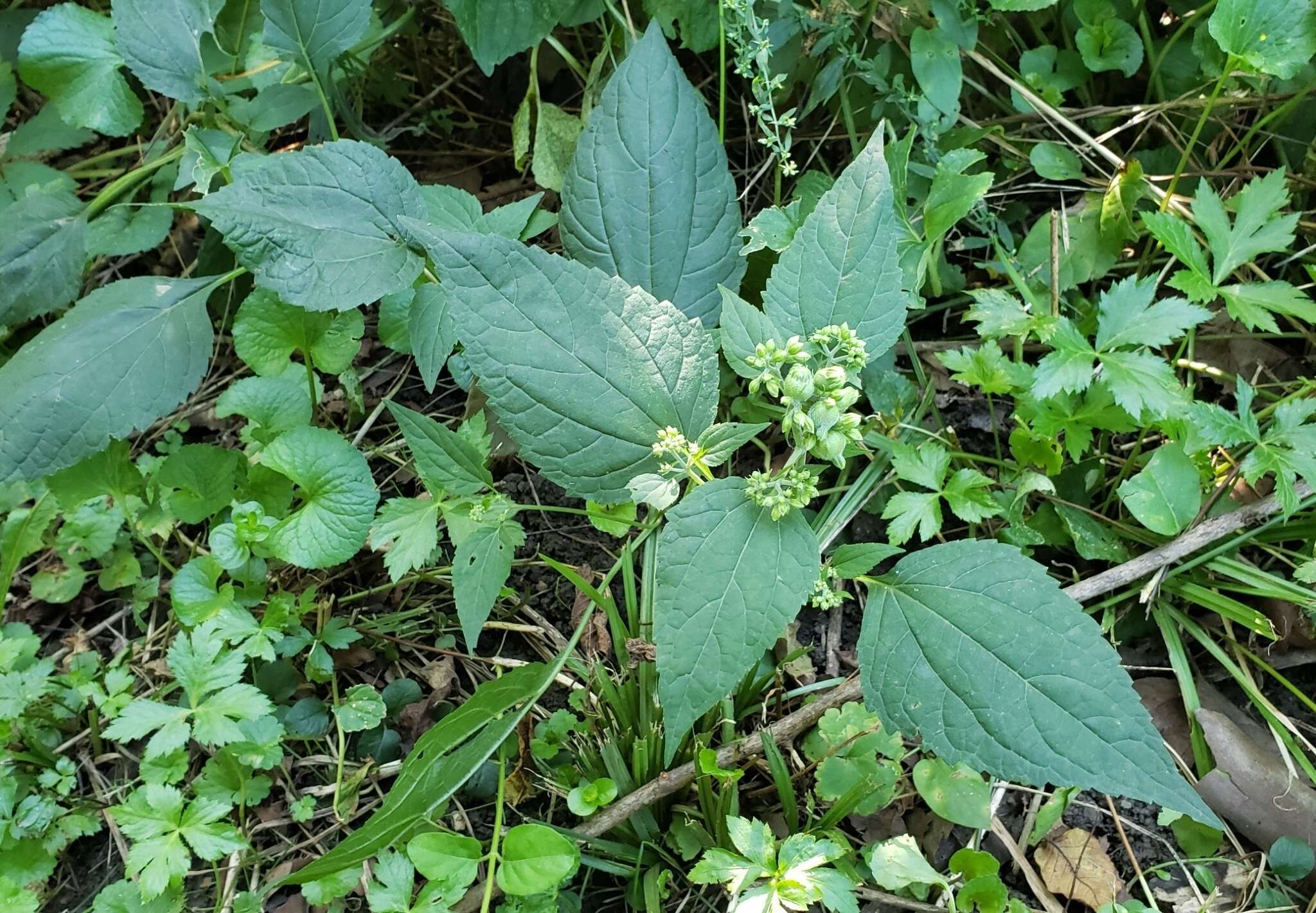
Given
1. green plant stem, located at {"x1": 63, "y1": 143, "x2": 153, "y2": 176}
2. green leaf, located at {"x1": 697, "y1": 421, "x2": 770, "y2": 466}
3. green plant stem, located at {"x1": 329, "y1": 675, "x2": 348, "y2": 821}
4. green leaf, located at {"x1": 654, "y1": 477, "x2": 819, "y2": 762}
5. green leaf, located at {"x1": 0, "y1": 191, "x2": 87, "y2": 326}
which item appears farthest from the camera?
green plant stem, located at {"x1": 63, "y1": 143, "x2": 153, "y2": 176}

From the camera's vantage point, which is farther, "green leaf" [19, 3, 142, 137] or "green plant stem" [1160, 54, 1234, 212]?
"green leaf" [19, 3, 142, 137]

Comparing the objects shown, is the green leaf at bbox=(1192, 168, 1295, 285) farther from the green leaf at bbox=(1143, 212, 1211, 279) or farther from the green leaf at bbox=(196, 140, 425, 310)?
the green leaf at bbox=(196, 140, 425, 310)

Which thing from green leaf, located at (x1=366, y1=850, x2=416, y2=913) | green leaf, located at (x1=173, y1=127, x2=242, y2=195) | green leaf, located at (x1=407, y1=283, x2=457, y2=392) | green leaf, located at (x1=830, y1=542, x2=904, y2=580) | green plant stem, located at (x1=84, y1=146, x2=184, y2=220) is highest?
green leaf, located at (x1=173, y1=127, x2=242, y2=195)

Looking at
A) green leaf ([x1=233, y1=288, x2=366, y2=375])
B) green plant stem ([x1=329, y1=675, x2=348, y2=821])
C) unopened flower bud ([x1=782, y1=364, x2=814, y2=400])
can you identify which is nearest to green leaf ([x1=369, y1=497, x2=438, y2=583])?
green plant stem ([x1=329, y1=675, x2=348, y2=821])

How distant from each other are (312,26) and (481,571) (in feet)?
4.17

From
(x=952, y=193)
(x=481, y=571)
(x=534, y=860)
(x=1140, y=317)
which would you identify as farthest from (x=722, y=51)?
(x=534, y=860)

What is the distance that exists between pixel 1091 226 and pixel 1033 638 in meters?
1.21

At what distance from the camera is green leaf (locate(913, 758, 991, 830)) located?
1.53m

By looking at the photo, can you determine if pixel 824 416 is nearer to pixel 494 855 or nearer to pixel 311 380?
pixel 494 855

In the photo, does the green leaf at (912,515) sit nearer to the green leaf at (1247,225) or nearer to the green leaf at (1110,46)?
the green leaf at (1247,225)

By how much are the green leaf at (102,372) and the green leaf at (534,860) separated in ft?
4.01

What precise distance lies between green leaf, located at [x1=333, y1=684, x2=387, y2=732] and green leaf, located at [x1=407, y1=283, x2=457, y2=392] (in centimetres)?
65

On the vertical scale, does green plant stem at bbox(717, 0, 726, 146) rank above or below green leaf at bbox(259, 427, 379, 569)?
above

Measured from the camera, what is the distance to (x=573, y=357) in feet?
4.28
